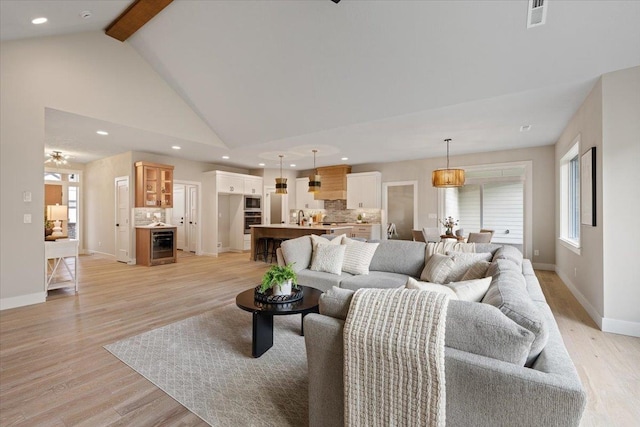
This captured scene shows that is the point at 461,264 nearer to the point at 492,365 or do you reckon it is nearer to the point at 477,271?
the point at 477,271

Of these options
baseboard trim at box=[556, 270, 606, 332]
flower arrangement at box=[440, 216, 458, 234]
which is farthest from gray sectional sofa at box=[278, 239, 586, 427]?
flower arrangement at box=[440, 216, 458, 234]

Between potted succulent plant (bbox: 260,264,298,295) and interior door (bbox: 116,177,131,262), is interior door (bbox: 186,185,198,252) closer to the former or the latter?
interior door (bbox: 116,177,131,262)

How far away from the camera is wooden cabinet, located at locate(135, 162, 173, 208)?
23.3 ft

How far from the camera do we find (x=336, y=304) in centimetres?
156

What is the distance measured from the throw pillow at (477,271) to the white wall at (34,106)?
216 inches

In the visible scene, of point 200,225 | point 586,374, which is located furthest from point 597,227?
point 200,225

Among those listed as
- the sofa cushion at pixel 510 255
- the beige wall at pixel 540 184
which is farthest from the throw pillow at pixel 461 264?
the beige wall at pixel 540 184

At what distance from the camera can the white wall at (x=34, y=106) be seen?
13.2 feet

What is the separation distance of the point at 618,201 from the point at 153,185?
8336 mm

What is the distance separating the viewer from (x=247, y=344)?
9.34 ft

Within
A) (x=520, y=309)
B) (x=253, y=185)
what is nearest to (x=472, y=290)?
(x=520, y=309)

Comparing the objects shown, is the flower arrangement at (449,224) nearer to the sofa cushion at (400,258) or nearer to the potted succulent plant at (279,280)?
the sofa cushion at (400,258)

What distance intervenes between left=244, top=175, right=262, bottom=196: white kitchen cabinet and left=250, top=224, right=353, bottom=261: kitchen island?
2139 millimetres

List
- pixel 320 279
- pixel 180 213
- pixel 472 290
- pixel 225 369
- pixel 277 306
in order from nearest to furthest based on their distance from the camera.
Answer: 1. pixel 472 290
2. pixel 225 369
3. pixel 277 306
4. pixel 320 279
5. pixel 180 213
